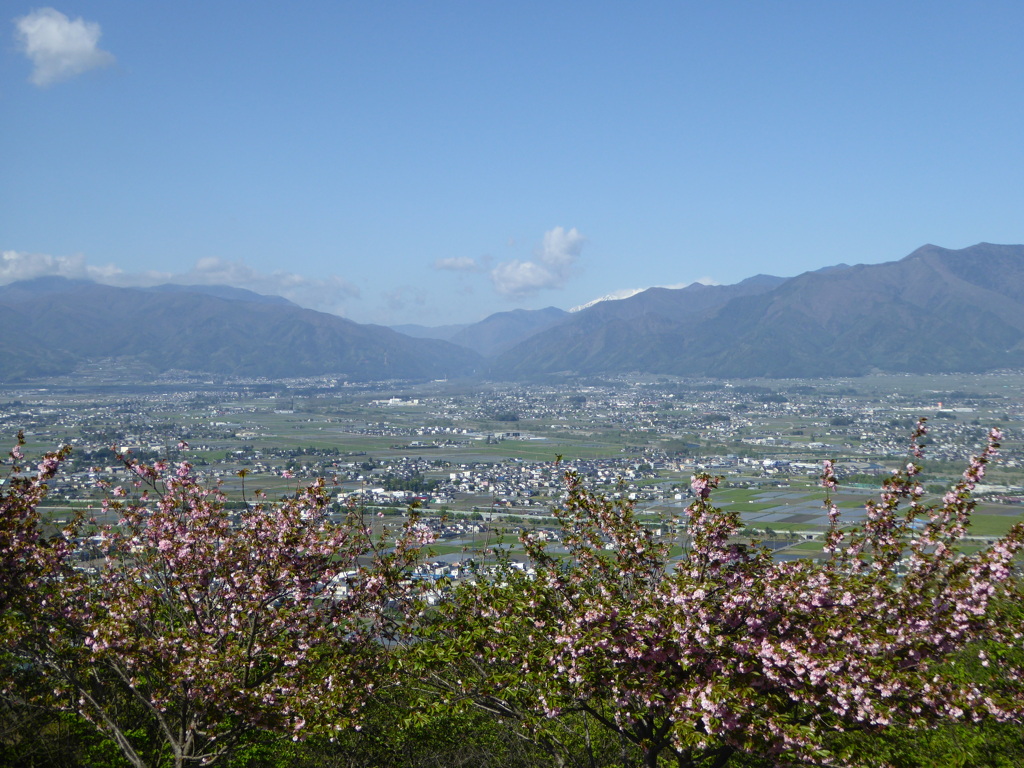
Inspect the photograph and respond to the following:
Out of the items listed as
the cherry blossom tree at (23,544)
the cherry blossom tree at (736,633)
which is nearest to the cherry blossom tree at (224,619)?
the cherry blossom tree at (23,544)

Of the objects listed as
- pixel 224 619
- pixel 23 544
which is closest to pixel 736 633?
pixel 224 619

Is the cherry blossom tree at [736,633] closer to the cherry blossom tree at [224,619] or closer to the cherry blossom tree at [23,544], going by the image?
the cherry blossom tree at [224,619]

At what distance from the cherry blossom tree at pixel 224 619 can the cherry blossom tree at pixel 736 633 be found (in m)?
1.45

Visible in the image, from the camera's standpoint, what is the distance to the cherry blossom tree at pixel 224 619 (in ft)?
27.1

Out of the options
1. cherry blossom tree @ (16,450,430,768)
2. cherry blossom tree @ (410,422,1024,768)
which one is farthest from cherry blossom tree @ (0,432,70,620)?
cherry blossom tree @ (410,422,1024,768)

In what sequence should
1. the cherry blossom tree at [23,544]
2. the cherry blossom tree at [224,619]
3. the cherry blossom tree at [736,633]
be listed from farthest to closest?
the cherry blossom tree at [224,619] → the cherry blossom tree at [23,544] → the cherry blossom tree at [736,633]

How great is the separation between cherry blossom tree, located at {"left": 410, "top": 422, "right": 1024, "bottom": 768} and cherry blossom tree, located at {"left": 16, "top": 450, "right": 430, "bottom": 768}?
145 cm

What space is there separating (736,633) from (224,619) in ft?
19.7

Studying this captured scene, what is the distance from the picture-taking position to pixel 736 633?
7.02 meters

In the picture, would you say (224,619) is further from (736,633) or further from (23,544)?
(736,633)

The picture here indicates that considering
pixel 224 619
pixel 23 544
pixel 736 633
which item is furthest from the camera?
pixel 224 619

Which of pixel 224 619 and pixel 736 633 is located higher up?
pixel 736 633

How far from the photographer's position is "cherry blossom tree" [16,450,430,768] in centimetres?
827

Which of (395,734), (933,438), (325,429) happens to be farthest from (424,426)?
(395,734)
